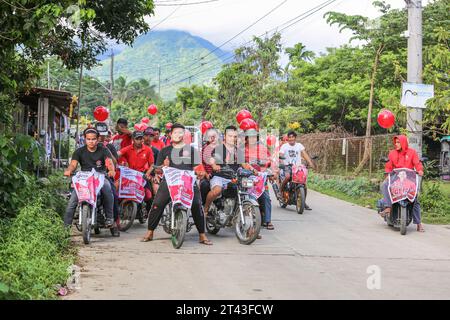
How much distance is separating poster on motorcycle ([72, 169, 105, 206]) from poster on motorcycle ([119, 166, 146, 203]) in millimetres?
1421

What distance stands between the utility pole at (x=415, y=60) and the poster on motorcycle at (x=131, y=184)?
7.03 m

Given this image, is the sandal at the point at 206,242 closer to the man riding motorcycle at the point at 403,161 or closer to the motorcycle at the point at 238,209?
the motorcycle at the point at 238,209

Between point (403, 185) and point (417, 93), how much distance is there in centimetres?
382

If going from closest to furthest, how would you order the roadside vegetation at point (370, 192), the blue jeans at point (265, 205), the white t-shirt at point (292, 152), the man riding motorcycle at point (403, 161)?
the blue jeans at point (265, 205)
the man riding motorcycle at point (403, 161)
the roadside vegetation at point (370, 192)
the white t-shirt at point (292, 152)

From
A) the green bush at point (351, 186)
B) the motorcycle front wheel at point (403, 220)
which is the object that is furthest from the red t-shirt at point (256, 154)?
the green bush at point (351, 186)

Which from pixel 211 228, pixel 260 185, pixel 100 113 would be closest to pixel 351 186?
pixel 100 113

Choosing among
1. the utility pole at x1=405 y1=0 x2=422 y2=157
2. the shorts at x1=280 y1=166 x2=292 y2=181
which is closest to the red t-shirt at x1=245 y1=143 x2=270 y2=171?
the shorts at x1=280 y1=166 x2=292 y2=181

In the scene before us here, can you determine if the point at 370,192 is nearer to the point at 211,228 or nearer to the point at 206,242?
the point at 211,228

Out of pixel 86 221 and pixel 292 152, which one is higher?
pixel 292 152

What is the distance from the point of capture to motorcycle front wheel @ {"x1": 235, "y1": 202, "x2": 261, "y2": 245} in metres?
8.95

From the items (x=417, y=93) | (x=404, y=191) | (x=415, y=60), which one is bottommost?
(x=404, y=191)

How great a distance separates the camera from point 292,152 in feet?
48.0

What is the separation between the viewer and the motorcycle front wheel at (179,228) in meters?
8.64

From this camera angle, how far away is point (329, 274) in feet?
23.4
